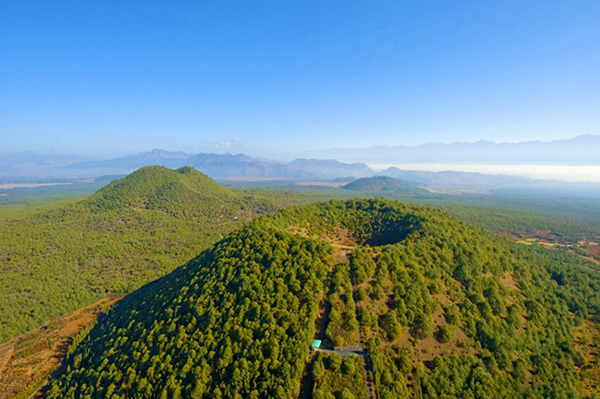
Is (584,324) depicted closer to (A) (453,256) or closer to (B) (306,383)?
(A) (453,256)

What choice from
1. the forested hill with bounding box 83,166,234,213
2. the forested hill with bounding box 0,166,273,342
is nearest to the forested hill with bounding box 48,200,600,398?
the forested hill with bounding box 0,166,273,342

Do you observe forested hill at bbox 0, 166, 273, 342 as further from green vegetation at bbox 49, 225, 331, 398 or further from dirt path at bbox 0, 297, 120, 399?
green vegetation at bbox 49, 225, 331, 398

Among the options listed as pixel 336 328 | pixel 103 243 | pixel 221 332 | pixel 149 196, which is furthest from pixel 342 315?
pixel 149 196

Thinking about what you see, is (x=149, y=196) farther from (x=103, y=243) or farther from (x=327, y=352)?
(x=327, y=352)

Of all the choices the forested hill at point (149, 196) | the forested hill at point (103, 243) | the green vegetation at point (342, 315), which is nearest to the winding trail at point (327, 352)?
the green vegetation at point (342, 315)

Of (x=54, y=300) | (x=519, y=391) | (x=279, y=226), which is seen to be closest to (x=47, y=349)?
(x=54, y=300)

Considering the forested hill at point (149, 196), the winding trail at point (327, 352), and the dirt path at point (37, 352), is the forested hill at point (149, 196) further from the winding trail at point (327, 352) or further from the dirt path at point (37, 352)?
the winding trail at point (327, 352)

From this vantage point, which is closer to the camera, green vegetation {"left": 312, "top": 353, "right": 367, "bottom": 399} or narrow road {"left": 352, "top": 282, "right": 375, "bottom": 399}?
green vegetation {"left": 312, "top": 353, "right": 367, "bottom": 399}
